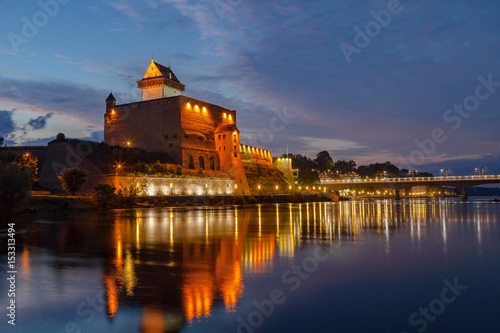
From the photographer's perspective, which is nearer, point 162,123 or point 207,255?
point 207,255

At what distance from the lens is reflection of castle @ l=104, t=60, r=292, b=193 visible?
6456 cm

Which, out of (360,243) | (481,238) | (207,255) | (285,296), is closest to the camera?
(285,296)

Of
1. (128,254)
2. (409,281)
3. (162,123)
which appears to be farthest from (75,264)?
(162,123)

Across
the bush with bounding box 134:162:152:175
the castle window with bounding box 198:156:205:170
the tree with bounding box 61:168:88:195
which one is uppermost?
the castle window with bounding box 198:156:205:170

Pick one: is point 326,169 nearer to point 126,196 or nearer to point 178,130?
point 178,130

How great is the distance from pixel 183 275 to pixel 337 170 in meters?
178

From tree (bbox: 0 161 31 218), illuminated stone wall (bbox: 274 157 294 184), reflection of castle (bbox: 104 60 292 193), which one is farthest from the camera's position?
illuminated stone wall (bbox: 274 157 294 184)

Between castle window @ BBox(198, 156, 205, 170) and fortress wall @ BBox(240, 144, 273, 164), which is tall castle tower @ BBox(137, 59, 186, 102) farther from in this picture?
fortress wall @ BBox(240, 144, 273, 164)

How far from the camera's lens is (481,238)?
555 inches

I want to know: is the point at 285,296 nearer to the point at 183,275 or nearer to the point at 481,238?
the point at 183,275

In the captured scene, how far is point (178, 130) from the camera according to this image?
64.1 m

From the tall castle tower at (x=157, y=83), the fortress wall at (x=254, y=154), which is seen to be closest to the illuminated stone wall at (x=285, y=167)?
the fortress wall at (x=254, y=154)

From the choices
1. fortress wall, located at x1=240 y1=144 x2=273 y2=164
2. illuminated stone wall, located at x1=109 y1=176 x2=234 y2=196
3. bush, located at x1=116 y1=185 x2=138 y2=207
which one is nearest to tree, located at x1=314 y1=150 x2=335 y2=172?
fortress wall, located at x1=240 y1=144 x2=273 y2=164

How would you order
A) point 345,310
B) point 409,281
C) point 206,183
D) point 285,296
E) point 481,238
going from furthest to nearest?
1. point 206,183
2. point 481,238
3. point 409,281
4. point 285,296
5. point 345,310
